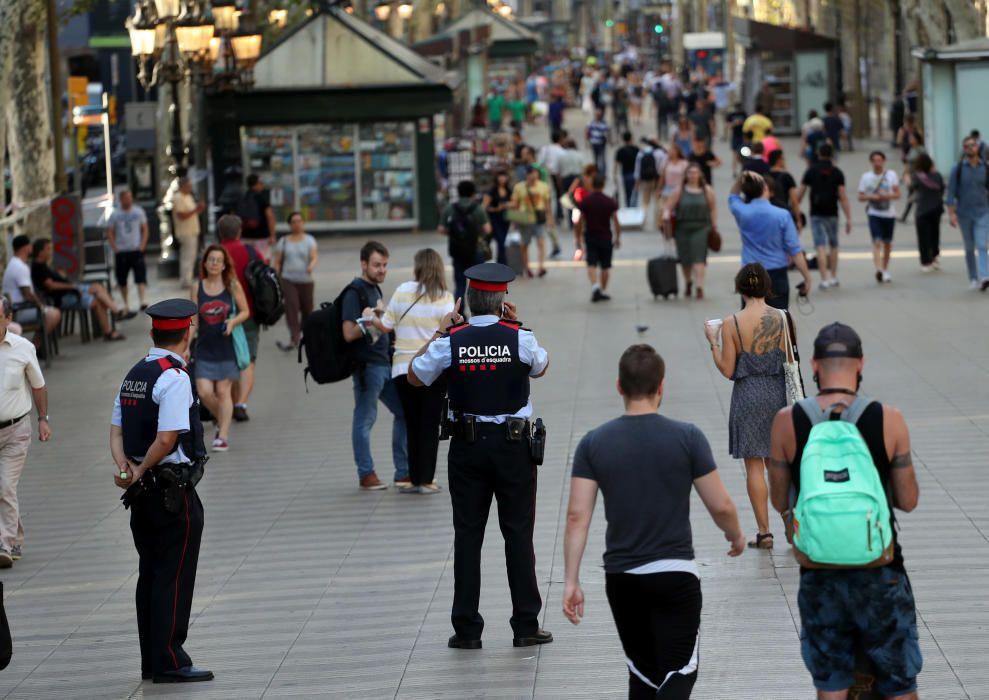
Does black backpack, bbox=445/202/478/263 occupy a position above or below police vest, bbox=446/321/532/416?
above

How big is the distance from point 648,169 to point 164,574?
2204cm

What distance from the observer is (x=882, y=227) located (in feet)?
65.6

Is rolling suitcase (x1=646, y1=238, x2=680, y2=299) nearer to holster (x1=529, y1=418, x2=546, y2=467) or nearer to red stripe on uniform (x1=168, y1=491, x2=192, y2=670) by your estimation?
holster (x1=529, y1=418, x2=546, y2=467)

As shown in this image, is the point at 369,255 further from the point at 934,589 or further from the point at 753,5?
the point at 753,5

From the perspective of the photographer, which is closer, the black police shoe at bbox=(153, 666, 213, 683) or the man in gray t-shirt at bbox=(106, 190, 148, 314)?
the black police shoe at bbox=(153, 666, 213, 683)

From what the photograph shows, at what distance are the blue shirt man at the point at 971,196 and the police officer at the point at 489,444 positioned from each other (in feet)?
39.1

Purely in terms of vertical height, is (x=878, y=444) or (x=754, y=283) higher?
(x=754, y=283)

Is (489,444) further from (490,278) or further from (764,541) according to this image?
(764,541)

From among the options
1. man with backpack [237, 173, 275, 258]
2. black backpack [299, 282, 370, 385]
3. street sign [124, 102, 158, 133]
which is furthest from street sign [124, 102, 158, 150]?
black backpack [299, 282, 370, 385]

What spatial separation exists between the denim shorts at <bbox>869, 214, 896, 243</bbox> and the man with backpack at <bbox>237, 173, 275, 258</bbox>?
7.04 metres

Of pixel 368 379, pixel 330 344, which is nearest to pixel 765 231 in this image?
pixel 368 379

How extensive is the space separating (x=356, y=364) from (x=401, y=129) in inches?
714

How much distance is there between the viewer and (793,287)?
20156 millimetres

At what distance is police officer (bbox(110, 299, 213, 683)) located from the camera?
7.25 meters
